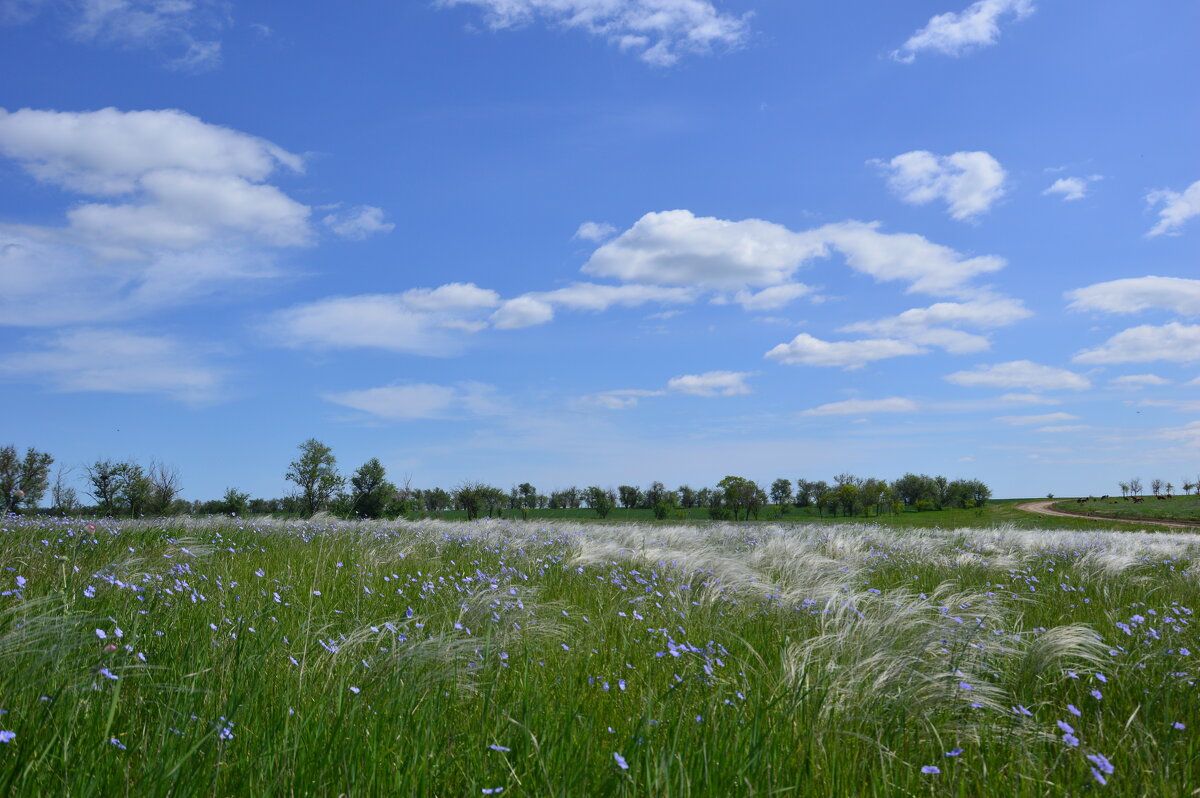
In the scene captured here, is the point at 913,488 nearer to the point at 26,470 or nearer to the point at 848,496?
the point at 848,496

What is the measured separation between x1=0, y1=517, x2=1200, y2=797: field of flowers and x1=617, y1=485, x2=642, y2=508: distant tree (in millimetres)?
93719

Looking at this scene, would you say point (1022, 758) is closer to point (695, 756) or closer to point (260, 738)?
point (695, 756)

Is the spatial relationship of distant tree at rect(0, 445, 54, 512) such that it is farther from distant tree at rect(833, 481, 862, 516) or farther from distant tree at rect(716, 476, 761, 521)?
distant tree at rect(833, 481, 862, 516)

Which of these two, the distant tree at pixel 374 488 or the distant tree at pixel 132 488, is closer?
the distant tree at pixel 132 488

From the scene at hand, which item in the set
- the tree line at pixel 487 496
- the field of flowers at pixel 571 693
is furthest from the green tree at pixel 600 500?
the field of flowers at pixel 571 693

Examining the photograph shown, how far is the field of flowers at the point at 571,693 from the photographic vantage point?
8.36 ft

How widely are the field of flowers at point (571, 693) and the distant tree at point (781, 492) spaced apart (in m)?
100

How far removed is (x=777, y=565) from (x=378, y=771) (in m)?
6.40

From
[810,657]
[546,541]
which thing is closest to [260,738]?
[810,657]

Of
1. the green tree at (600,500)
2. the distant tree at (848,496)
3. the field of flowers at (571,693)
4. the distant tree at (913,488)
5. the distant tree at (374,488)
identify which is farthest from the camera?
the distant tree at (913,488)

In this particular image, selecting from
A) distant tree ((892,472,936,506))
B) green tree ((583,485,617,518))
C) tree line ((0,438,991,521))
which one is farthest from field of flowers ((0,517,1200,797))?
distant tree ((892,472,936,506))

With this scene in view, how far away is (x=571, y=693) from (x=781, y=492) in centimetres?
10762

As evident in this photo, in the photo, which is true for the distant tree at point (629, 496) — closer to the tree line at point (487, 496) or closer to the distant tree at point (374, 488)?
the tree line at point (487, 496)

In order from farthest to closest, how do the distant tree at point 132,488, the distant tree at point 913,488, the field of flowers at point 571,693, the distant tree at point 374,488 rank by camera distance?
the distant tree at point 913,488 → the distant tree at point 374,488 → the distant tree at point 132,488 → the field of flowers at point 571,693
